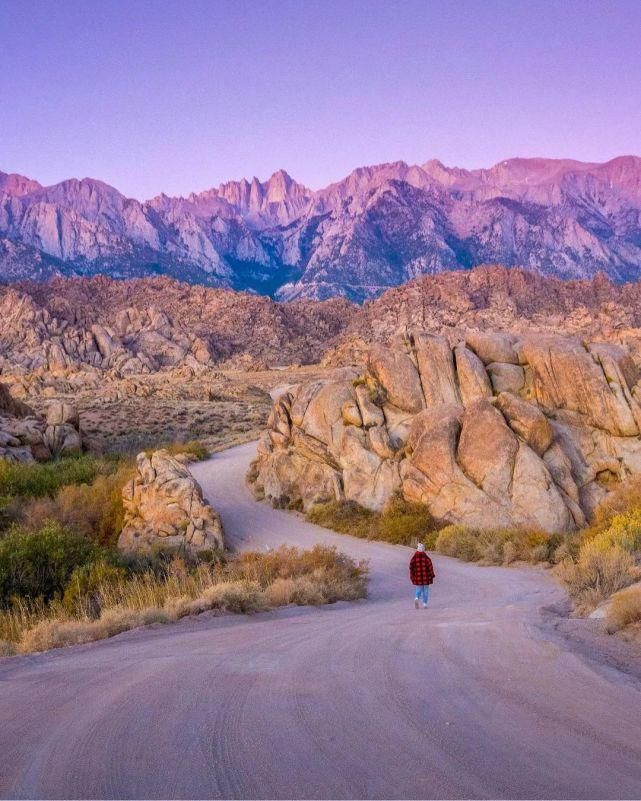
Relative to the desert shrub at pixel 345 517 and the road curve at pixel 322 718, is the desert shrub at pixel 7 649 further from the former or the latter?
the desert shrub at pixel 345 517

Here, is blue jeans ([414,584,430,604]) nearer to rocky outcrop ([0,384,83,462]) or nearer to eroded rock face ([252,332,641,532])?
eroded rock face ([252,332,641,532])

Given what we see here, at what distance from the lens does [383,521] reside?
1998 centimetres

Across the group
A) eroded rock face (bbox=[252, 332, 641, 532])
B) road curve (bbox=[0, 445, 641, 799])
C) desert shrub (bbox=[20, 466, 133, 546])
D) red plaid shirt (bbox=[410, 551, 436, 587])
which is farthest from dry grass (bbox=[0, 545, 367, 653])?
desert shrub (bbox=[20, 466, 133, 546])

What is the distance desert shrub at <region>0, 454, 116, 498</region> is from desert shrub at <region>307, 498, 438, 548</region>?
30.3 ft

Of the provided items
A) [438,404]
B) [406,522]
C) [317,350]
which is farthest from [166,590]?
[317,350]

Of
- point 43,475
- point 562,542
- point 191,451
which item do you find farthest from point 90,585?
point 191,451

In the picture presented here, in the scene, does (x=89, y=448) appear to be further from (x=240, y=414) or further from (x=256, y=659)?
(x=256, y=659)

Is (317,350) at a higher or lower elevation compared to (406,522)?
higher

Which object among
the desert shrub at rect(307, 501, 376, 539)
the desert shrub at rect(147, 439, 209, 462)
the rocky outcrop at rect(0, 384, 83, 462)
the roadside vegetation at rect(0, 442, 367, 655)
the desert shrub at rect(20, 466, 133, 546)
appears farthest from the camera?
the desert shrub at rect(147, 439, 209, 462)

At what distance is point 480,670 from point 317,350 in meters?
112

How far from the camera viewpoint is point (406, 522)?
19.4 meters

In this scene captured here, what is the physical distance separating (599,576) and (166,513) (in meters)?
12.2

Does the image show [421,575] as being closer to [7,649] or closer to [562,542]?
[562,542]

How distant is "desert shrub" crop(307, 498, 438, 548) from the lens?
19.2 metres
